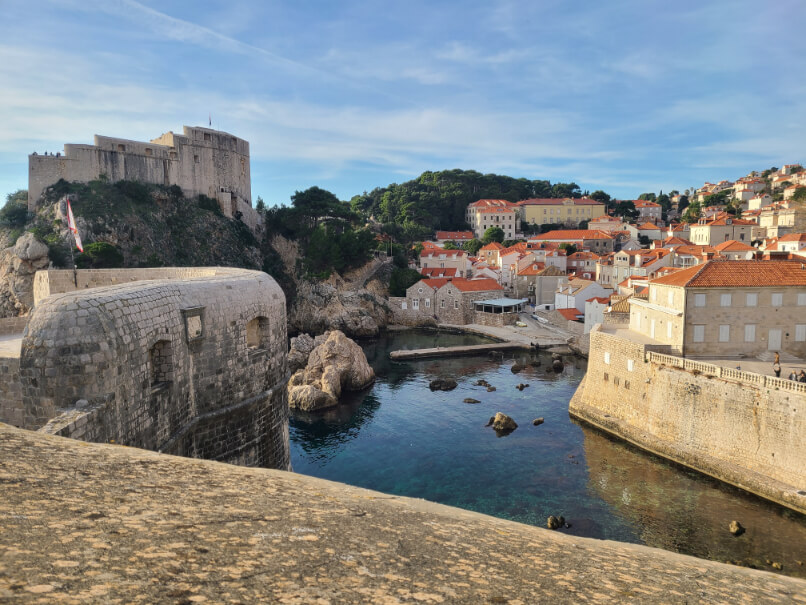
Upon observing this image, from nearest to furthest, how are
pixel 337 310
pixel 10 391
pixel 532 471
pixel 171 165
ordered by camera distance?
1. pixel 10 391
2. pixel 532 471
3. pixel 171 165
4. pixel 337 310

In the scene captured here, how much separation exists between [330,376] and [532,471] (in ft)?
49.3

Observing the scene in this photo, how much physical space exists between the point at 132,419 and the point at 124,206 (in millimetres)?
46690

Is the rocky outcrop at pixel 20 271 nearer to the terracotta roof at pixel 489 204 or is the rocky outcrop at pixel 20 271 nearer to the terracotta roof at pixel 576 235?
the terracotta roof at pixel 576 235

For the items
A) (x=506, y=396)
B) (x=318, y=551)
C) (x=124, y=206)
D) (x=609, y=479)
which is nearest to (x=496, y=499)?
(x=609, y=479)

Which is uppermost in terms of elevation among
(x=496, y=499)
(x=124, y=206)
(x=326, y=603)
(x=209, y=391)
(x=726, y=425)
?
(x=124, y=206)

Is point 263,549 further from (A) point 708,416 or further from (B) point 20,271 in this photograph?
(B) point 20,271

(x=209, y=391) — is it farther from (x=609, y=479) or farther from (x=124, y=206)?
(x=124, y=206)

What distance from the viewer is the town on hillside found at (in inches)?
984

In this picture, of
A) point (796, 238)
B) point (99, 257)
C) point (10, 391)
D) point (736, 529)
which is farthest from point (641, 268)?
point (10, 391)

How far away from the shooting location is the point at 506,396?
109ft

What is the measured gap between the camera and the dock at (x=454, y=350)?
4528 cm

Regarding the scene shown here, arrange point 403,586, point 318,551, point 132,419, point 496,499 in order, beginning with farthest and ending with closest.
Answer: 1. point 496,499
2. point 132,419
3. point 318,551
4. point 403,586

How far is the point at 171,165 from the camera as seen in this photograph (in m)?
53.7

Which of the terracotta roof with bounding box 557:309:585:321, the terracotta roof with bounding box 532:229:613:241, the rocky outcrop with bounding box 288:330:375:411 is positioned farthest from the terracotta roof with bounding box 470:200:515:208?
the rocky outcrop with bounding box 288:330:375:411
